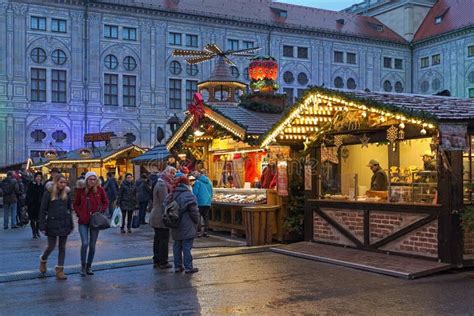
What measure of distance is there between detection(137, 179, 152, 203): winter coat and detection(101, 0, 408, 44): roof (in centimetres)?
3214

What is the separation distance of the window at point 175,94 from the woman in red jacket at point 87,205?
39929 mm

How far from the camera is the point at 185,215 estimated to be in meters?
10.2

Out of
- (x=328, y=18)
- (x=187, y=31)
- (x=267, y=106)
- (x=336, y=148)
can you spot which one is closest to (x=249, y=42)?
(x=187, y=31)

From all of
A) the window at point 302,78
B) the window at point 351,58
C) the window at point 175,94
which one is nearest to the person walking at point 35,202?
the window at point 175,94

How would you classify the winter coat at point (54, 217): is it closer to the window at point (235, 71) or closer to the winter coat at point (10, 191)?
the winter coat at point (10, 191)

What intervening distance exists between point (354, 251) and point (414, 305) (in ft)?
13.6

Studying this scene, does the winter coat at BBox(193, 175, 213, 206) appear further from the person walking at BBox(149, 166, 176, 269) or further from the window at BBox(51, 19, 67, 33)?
the window at BBox(51, 19, 67, 33)

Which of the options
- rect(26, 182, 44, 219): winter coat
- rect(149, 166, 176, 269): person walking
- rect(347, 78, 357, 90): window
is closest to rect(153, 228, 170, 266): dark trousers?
rect(149, 166, 176, 269): person walking

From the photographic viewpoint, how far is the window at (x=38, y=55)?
45.1 metres

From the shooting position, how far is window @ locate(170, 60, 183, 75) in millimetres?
49750

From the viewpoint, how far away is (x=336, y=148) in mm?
13367

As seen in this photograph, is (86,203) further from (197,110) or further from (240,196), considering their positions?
(197,110)

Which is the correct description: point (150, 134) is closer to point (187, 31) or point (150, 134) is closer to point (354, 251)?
point (187, 31)

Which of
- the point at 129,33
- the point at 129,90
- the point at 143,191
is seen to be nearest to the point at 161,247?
the point at 143,191
